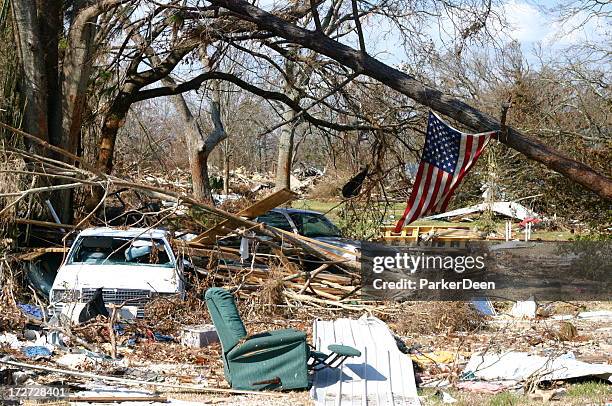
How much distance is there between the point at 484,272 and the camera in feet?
63.6

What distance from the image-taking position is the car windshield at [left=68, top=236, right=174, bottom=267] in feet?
43.0

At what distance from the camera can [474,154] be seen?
12375 millimetres

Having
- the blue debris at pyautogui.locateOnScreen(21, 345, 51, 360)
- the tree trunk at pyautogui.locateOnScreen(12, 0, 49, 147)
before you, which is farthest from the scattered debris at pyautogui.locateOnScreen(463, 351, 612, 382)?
the tree trunk at pyautogui.locateOnScreen(12, 0, 49, 147)

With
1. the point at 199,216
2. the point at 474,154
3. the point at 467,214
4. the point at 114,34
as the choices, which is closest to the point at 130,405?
the point at 474,154

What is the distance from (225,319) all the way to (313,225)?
804 cm

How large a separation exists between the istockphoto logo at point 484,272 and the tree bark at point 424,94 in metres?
2.85

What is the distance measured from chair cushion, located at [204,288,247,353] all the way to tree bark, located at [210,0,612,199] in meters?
5.69

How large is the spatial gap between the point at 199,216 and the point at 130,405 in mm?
8866

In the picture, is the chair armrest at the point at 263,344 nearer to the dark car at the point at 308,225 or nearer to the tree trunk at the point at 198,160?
the dark car at the point at 308,225

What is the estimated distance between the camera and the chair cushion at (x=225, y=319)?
921 cm

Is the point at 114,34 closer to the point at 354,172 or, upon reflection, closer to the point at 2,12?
the point at 2,12

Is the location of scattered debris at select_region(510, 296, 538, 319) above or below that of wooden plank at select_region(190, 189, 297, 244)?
below

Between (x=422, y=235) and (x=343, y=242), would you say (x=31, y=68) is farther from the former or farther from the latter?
(x=422, y=235)

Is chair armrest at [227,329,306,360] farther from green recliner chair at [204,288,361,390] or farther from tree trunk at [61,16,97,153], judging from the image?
tree trunk at [61,16,97,153]
